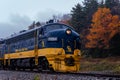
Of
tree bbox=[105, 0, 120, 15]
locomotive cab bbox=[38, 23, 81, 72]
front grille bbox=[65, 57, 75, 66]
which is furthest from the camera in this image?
tree bbox=[105, 0, 120, 15]

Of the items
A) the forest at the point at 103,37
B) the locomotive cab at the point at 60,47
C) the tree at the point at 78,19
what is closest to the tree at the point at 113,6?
the forest at the point at 103,37

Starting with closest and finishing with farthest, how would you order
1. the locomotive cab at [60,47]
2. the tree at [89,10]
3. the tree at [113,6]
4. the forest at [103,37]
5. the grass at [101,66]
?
the locomotive cab at [60,47] → the grass at [101,66] → the forest at [103,37] → the tree at [113,6] → the tree at [89,10]

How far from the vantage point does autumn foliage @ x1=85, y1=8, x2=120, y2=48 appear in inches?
2520

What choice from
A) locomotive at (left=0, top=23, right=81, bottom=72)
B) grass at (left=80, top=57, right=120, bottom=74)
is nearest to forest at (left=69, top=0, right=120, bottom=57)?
grass at (left=80, top=57, right=120, bottom=74)

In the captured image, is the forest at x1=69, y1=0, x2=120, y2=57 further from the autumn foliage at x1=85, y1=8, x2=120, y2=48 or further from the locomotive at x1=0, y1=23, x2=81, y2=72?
the locomotive at x1=0, y1=23, x2=81, y2=72

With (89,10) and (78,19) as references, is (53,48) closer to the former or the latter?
(78,19)

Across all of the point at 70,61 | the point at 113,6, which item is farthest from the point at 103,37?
the point at 70,61

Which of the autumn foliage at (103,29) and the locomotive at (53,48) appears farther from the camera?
the autumn foliage at (103,29)

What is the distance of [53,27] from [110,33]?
134 ft

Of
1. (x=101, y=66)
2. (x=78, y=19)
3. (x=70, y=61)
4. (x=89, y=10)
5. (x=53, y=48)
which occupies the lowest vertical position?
(x=101, y=66)

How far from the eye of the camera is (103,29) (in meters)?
64.6

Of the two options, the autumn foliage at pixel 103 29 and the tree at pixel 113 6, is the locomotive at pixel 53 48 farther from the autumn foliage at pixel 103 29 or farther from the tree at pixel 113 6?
the tree at pixel 113 6

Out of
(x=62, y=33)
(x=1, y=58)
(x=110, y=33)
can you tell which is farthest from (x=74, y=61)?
(x=110, y=33)

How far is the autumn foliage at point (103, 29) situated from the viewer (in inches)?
2520
